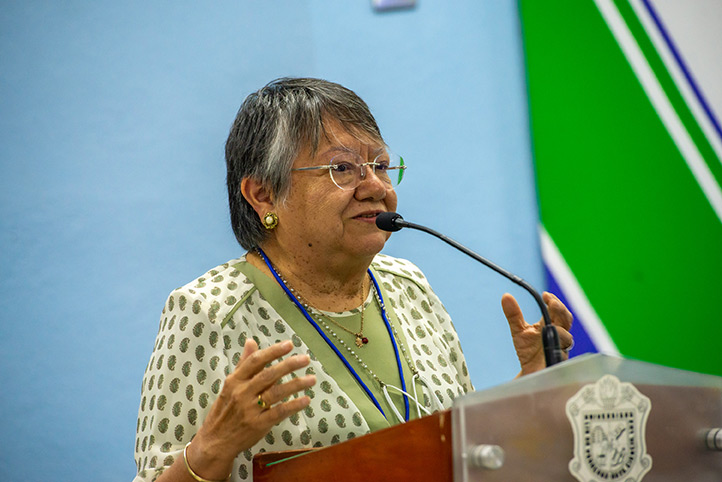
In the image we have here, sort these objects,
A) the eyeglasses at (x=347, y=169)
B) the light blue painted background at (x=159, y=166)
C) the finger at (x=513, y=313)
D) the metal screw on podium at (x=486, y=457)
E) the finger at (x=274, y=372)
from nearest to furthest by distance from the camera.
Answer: the metal screw on podium at (x=486, y=457) → the finger at (x=274, y=372) → the finger at (x=513, y=313) → the eyeglasses at (x=347, y=169) → the light blue painted background at (x=159, y=166)

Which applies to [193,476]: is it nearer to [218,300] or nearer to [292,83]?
[218,300]

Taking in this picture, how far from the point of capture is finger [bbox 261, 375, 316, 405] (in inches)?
39.2

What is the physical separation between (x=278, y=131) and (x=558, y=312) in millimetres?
683

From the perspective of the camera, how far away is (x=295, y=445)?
4.41 feet

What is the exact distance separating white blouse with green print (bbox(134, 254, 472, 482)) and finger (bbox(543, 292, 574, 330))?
1.01 feet

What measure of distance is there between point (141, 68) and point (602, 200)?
159 centimetres

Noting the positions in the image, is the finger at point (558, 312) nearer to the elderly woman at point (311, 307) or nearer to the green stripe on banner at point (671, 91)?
the elderly woman at point (311, 307)

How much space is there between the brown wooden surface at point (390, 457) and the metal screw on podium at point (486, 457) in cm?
4

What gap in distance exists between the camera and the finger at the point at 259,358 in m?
1.00

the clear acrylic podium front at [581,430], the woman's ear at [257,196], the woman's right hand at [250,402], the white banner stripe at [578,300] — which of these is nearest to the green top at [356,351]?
the woman's ear at [257,196]

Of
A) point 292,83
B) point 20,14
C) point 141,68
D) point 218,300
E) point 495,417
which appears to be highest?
point 20,14

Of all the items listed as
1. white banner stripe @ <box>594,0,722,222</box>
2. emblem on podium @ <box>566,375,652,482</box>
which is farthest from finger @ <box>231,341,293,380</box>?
white banner stripe @ <box>594,0,722,222</box>

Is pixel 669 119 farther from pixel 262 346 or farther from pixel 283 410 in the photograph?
pixel 283 410

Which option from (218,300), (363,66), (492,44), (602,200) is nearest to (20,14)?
(363,66)
